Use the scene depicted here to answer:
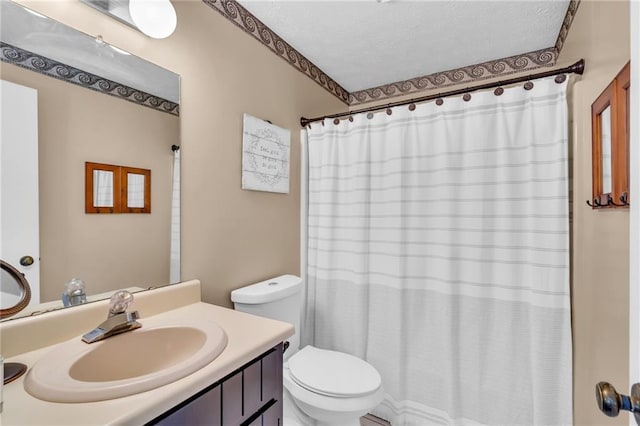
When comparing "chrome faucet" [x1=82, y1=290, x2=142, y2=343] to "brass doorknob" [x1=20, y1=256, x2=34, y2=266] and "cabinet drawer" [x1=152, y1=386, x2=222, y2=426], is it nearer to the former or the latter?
"brass doorknob" [x1=20, y1=256, x2=34, y2=266]

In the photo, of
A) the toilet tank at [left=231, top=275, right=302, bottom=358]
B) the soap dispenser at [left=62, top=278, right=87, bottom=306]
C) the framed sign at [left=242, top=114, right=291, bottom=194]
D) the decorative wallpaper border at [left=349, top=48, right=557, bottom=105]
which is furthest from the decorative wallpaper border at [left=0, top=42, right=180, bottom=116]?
the decorative wallpaper border at [left=349, top=48, right=557, bottom=105]

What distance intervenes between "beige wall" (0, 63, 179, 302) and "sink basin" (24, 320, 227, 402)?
0.22m

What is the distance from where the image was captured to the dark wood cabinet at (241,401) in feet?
2.33

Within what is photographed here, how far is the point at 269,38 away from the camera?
1828mm

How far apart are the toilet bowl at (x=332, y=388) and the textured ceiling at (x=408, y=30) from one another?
1.94 meters

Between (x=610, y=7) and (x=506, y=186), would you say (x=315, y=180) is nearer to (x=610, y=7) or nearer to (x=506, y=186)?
(x=506, y=186)

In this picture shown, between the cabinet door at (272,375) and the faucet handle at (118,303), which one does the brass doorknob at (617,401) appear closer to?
the cabinet door at (272,375)

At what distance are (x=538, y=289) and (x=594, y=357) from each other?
0.32 metres

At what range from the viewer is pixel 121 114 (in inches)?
43.9

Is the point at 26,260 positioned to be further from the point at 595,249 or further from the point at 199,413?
the point at 595,249

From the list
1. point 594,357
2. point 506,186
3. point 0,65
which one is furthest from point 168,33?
point 594,357

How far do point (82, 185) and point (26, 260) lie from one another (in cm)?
28

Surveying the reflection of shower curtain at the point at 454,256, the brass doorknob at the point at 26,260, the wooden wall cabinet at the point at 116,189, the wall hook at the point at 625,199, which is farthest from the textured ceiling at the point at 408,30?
the brass doorknob at the point at 26,260
